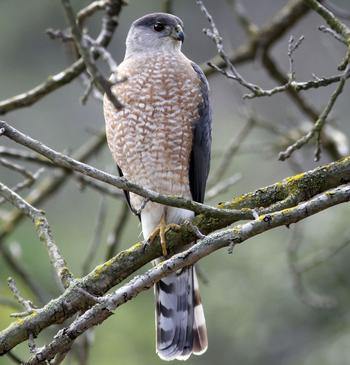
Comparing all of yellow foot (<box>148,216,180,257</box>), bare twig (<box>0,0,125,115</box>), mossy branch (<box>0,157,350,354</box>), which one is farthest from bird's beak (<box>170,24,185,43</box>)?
mossy branch (<box>0,157,350,354</box>)

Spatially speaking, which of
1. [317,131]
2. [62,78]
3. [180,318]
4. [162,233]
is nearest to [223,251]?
[180,318]

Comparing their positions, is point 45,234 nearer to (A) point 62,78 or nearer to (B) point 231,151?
(A) point 62,78

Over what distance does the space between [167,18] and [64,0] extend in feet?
8.76

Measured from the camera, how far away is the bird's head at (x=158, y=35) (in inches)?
199

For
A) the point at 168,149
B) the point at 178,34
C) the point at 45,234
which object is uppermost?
the point at 178,34

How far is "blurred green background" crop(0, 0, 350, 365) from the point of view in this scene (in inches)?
247

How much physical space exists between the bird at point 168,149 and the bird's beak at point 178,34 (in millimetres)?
254

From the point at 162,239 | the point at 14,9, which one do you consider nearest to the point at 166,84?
the point at 162,239

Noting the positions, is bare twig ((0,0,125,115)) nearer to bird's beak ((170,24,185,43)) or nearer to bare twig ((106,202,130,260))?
bird's beak ((170,24,185,43))

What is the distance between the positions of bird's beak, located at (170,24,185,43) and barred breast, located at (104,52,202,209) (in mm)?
394

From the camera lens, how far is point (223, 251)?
7.52m

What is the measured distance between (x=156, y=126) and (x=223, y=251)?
3.18 m

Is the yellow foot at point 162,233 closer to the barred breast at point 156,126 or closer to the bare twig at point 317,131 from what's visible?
the barred breast at point 156,126

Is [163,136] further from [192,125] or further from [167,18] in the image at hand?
[167,18]
